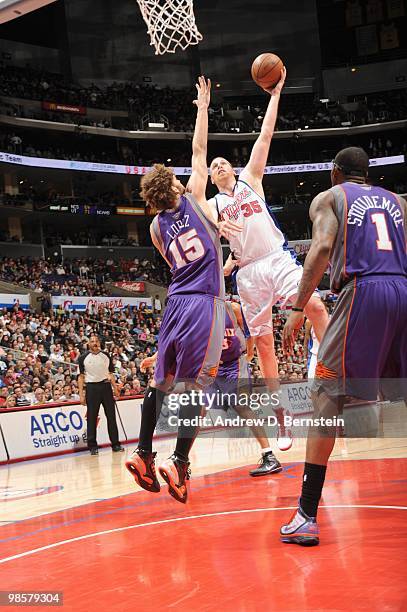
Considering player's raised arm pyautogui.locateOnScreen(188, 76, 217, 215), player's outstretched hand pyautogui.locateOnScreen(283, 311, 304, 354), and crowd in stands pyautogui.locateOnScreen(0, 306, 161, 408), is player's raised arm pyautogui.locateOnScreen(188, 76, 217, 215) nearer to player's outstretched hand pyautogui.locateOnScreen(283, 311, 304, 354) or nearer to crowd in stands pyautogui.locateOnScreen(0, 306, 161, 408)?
player's outstretched hand pyautogui.locateOnScreen(283, 311, 304, 354)

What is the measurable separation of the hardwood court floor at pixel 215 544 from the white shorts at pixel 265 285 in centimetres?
152

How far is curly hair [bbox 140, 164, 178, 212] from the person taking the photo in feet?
16.9

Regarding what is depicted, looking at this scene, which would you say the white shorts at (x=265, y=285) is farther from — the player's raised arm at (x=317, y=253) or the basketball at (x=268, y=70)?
the player's raised arm at (x=317, y=253)

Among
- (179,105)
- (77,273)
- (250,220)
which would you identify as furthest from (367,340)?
(179,105)

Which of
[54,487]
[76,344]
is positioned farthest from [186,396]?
[76,344]

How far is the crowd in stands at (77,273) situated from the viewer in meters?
28.2

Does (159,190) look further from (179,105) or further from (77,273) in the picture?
(179,105)

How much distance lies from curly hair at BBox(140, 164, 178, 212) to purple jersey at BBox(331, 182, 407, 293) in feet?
5.29

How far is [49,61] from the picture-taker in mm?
39438

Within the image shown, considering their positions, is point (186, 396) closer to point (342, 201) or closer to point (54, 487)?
point (342, 201)

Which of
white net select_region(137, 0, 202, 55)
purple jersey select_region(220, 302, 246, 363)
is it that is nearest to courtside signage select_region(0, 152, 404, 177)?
white net select_region(137, 0, 202, 55)

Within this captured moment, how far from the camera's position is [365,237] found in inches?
150

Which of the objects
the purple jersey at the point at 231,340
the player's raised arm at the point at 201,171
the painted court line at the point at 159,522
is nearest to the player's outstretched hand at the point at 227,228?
the player's raised arm at the point at 201,171

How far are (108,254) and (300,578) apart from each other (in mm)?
34671
